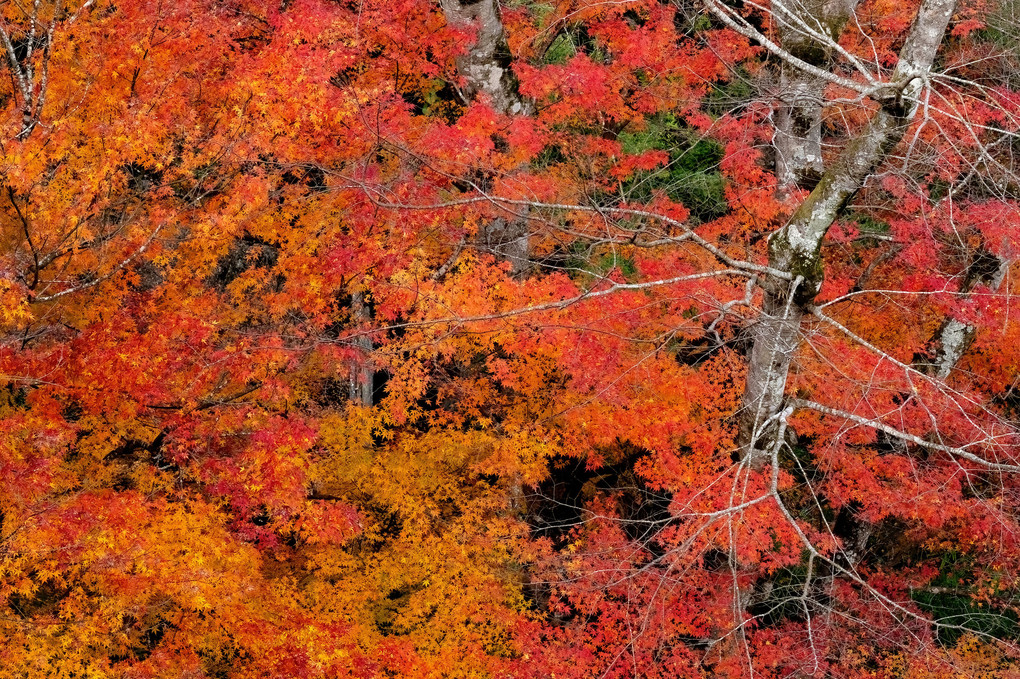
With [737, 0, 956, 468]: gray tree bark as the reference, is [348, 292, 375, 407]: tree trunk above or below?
below

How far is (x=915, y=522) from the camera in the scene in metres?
14.6

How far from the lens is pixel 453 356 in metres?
15.9

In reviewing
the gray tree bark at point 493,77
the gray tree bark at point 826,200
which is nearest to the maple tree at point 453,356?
the gray tree bark at point 493,77

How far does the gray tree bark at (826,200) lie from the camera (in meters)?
7.23

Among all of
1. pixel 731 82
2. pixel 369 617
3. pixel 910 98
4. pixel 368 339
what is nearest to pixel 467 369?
pixel 368 339

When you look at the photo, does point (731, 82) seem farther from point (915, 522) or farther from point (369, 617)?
point (369, 617)

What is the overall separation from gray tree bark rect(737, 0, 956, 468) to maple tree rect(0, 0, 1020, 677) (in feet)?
0.61

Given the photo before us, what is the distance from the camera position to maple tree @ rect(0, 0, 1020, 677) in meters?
10.4

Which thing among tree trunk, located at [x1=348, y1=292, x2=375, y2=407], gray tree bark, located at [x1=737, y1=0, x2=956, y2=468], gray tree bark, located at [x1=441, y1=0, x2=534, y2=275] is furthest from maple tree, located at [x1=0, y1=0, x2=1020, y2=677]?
tree trunk, located at [x1=348, y1=292, x2=375, y2=407]

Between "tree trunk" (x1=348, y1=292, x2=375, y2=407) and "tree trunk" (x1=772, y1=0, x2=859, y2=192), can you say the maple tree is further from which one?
"tree trunk" (x1=348, y1=292, x2=375, y2=407)

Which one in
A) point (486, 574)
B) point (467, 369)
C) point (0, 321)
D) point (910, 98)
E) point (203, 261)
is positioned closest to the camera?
point (910, 98)

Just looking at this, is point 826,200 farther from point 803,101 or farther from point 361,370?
point 361,370

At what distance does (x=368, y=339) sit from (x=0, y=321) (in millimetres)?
7690

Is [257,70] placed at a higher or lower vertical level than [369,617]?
higher
